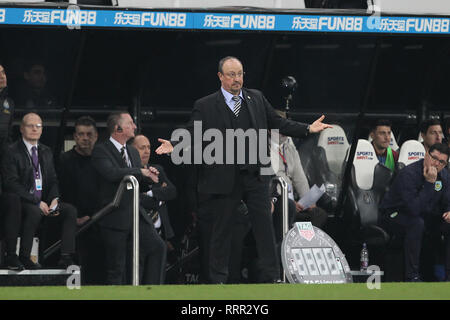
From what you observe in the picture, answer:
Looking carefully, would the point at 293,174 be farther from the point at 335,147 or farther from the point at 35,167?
the point at 35,167

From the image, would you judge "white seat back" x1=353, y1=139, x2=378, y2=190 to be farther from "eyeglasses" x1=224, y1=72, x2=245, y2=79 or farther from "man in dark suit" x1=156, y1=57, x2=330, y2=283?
"eyeglasses" x1=224, y1=72, x2=245, y2=79

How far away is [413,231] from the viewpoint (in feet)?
39.5

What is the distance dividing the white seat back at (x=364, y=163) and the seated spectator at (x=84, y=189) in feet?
9.01

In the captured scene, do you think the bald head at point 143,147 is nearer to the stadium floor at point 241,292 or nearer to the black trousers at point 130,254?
the black trousers at point 130,254

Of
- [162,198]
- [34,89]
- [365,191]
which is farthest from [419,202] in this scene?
[34,89]

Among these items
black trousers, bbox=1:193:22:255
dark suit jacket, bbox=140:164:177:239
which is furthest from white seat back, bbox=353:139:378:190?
black trousers, bbox=1:193:22:255

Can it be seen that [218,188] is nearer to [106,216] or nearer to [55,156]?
[106,216]

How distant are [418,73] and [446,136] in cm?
75

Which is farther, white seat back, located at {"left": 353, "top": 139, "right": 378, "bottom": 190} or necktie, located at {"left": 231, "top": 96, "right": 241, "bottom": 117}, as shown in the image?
white seat back, located at {"left": 353, "top": 139, "right": 378, "bottom": 190}

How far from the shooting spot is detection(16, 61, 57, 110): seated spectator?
12172 mm

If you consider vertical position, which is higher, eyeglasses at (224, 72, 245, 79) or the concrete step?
eyeglasses at (224, 72, 245, 79)

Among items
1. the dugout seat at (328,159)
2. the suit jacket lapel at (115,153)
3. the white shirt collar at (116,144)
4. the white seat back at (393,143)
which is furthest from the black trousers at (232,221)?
the white seat back at (393,143)

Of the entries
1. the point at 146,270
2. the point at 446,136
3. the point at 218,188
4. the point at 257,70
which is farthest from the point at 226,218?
the point at 446,136

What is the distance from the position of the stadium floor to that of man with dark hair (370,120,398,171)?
364 cm
